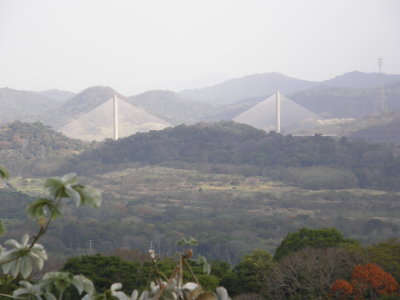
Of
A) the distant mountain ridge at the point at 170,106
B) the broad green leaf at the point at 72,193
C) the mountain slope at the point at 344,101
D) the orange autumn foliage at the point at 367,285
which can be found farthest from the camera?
the distant mountain ridge at the point at 170,106

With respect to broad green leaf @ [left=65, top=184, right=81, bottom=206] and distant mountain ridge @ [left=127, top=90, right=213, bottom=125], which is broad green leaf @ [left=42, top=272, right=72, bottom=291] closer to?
broad green leaf @ [left=65, top=184, right=81, bottom=206]

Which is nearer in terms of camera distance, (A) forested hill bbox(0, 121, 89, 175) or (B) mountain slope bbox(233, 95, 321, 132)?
(A) forested hill bbox(0, 121, 89, 175)

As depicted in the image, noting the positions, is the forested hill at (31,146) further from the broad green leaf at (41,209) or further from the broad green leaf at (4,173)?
the broad green leaf at (41,209)

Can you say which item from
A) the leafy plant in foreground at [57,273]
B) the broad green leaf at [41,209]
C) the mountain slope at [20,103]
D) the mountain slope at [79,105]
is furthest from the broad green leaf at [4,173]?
the mountain slope at [20,103]

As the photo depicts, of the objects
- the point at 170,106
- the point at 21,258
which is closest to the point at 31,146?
the point at 170,106

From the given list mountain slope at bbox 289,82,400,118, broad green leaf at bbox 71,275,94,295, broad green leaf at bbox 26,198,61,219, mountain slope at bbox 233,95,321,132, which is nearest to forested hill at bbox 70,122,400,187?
mountain slope at bbox 233,95,321,132
